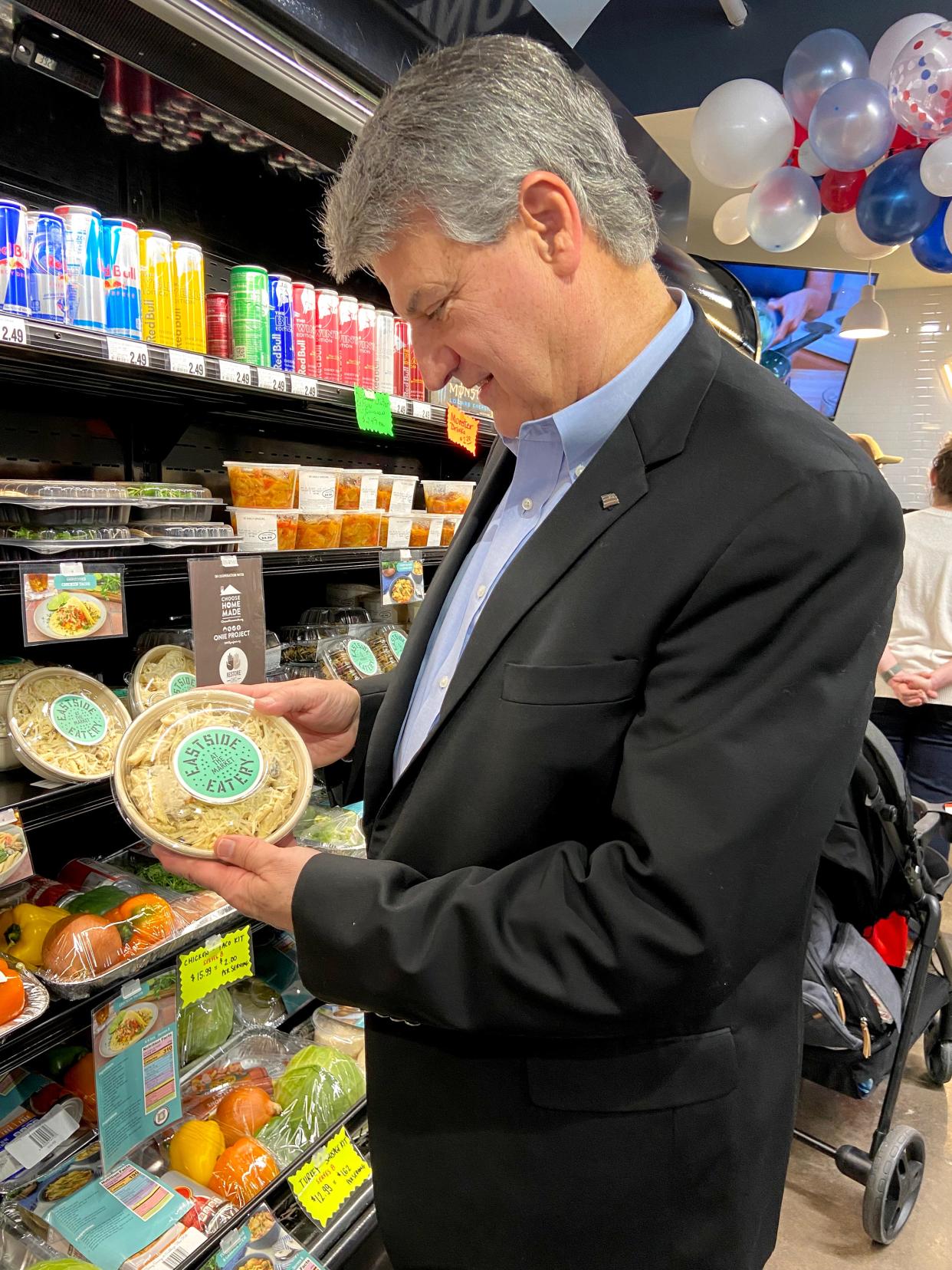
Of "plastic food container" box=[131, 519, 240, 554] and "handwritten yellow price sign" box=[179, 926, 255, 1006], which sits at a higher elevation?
"plastic food container" box=[131, 519, 240, 554]

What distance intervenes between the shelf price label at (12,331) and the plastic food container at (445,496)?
5.03 feet

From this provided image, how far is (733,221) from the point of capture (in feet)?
16.7

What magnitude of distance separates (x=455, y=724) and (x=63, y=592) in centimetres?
94

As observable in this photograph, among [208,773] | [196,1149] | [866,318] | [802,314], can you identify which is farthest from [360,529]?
[802,314]

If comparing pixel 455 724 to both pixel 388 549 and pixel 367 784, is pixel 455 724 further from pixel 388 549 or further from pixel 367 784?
pixel 388 549

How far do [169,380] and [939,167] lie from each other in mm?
3662

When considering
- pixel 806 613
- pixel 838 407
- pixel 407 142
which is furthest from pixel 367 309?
pixel 838 407

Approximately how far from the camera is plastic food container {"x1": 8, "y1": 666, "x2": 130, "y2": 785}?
1667 millimetres

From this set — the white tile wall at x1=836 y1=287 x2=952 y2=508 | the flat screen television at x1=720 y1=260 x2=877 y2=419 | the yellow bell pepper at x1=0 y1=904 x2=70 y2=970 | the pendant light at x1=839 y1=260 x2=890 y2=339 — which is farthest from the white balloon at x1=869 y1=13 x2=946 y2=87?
the yellow bell pepper at x1=0 y1=904 x2=70 y2=970

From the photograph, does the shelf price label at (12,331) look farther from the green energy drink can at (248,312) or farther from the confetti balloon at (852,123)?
the confetti balloon at (852,123)

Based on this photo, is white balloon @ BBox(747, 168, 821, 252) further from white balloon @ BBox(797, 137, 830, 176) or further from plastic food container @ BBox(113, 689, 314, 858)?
plastic food container @ BBox(113, 689, 314, 858)

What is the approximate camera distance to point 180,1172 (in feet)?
6.33

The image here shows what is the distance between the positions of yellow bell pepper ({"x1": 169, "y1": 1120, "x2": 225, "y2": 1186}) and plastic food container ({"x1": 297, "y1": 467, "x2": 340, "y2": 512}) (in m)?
1.48

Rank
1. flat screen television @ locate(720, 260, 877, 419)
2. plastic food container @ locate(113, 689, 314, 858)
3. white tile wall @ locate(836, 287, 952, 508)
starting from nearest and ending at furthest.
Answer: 1. plastic food container @ locate(113, 689, 314, 858)
2. flat screen television @ locate(720, 260, 877, 419)
3. white tile wall @ locate(836, 287, 952, 508)
